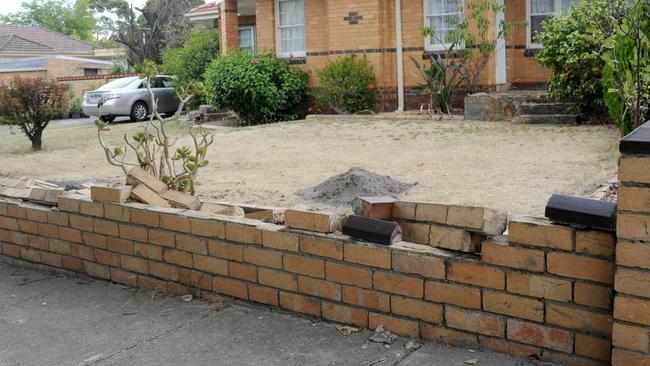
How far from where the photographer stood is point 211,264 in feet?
15.4

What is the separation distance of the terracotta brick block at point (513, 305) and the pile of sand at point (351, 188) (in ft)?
10.7

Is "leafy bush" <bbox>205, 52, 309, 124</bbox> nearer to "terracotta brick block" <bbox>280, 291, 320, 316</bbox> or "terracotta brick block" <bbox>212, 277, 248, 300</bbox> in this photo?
"terracotta brick block" <bbox>212, 277, 248, 300</bbox>

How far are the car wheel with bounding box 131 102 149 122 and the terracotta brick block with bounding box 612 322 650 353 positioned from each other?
2233 cm

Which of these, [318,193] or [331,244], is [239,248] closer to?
[331,244]

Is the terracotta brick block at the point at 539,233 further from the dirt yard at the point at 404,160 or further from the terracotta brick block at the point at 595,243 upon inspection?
the dirt yard at the point at 404,160

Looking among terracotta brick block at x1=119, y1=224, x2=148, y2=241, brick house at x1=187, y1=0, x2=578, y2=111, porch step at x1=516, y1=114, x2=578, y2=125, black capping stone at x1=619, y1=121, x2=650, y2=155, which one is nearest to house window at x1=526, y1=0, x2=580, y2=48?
brick house at x1=187, y1=0, x2=578, y2=111

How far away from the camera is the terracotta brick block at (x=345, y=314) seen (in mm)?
4082

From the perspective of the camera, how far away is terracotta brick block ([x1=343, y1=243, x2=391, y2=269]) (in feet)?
12.9

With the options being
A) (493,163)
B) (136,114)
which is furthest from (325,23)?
(493,163)

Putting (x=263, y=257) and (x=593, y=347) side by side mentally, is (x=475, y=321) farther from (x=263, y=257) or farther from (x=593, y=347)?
(x=263, y=257)

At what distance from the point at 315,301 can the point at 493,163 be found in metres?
5.38

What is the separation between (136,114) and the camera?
79.4 feet

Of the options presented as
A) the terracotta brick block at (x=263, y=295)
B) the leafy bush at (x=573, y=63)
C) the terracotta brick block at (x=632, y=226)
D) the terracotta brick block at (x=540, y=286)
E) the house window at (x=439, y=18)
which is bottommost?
the terracotta brick block at (x=263, y=295)

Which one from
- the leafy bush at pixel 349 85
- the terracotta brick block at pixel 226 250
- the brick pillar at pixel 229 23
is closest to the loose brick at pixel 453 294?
the terracotta brick block at pixel 226 250
